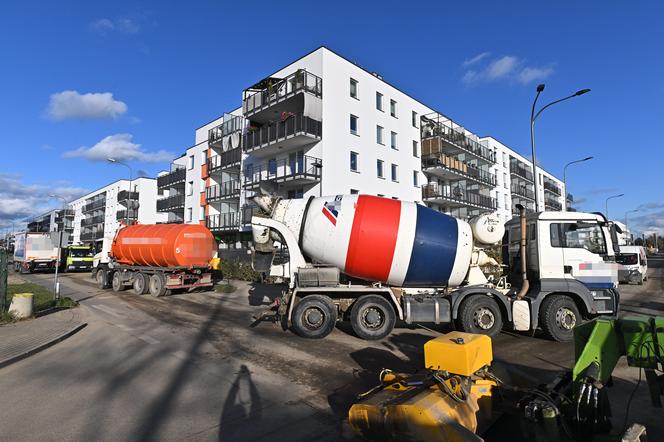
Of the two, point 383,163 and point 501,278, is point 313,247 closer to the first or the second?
point 501,278

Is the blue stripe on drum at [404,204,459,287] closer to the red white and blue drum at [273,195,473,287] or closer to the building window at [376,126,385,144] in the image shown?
the red white and blue drum at [273,195,473,287]

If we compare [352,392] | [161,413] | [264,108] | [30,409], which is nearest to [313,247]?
[352,392]

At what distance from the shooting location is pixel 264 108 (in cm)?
2884

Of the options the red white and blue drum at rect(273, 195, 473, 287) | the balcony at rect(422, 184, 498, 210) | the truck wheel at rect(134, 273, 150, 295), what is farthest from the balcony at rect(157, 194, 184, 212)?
the red white and blue drum at rect(273, 195, 473, 287)

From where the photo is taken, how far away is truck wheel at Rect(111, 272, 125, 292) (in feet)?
65.7

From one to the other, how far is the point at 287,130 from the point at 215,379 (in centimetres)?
2179

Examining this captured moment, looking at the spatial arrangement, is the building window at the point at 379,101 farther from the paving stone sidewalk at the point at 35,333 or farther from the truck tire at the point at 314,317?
the paving stone sidewalk at the point at 35,333

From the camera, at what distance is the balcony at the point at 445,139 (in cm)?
3625

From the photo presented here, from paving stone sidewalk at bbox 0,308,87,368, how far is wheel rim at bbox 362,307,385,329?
706cm

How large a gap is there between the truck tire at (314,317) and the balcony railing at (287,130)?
17909mm

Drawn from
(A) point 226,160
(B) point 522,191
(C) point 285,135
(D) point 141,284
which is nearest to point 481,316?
(D) point 141,284

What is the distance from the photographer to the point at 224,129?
117 ft

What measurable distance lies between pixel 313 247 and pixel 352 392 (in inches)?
175

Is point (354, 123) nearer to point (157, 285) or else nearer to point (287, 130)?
point (287, 130)
